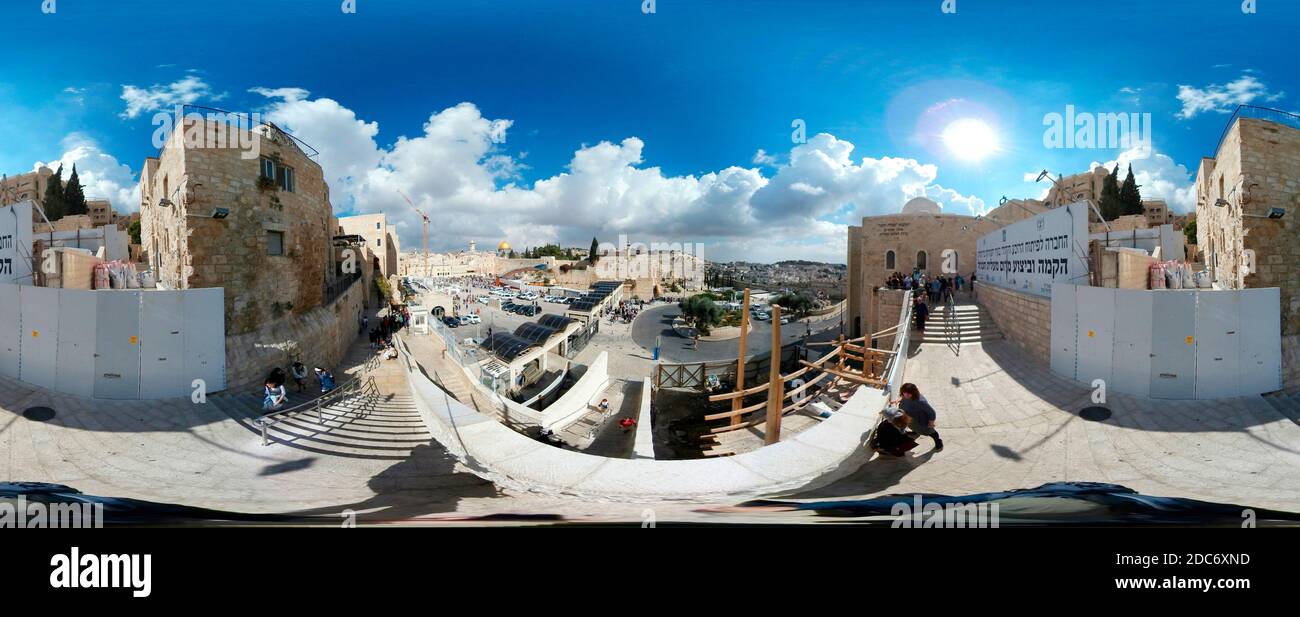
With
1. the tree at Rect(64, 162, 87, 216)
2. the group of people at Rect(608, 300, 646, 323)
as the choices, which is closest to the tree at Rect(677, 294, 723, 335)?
the group of people at Rect(608, 300, 646, 323)

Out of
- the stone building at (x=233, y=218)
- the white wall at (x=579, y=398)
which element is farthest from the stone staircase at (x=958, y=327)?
the stone building at (x=233, y=218)

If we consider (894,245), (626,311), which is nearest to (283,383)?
(626,311)

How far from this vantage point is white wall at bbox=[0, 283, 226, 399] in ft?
4.57

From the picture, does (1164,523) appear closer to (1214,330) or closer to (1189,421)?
(1189,421)

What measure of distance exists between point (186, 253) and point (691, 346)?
8.24ft

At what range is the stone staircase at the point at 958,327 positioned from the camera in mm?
2186

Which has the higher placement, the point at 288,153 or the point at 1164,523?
the point at 288,153

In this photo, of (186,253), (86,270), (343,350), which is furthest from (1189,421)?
(86,270)

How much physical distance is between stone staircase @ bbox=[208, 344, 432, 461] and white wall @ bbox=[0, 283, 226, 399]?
142 mm

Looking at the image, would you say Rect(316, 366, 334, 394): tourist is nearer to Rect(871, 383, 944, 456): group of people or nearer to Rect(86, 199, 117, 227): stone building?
Rect(86, 199, 117, 227): stone building

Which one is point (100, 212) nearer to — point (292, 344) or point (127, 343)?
point (127, 343)
